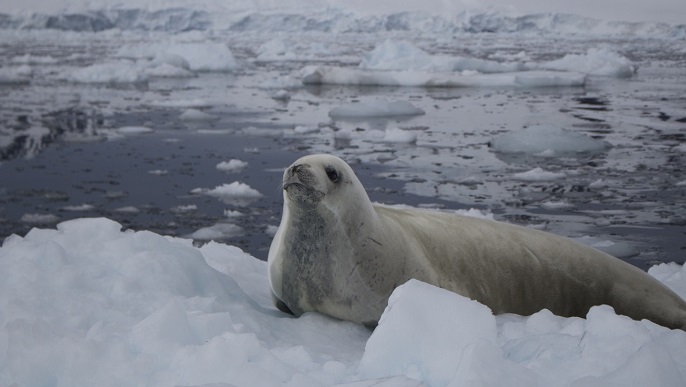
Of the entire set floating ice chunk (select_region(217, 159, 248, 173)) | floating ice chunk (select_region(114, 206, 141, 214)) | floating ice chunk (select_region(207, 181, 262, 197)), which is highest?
floating ice chunk (select_region(207, 181, 262, 197))

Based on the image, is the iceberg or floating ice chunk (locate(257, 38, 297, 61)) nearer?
the iceberg

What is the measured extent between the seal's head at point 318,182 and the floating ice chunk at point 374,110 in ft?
28.7

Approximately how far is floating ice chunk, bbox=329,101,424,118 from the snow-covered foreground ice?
9078 millimetres

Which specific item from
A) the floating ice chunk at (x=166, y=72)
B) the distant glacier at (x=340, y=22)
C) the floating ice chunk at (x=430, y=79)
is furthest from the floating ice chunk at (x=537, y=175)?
the distant glacier at (x=340, y=22)

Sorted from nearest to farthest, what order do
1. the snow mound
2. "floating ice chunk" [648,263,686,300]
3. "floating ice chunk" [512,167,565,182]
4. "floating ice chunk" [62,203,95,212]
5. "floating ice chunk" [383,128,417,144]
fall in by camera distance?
1. "floating ice chunk" [648,263,686,300]
2. "floating ice chunk" [62,203,95,212]
3. "floating ice chunk" [512,167,565,182]
4. "floating ice chunk" [383,128,417,144]
5. the snow mound

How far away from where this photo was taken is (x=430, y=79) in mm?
16281

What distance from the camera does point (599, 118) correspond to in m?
11.1

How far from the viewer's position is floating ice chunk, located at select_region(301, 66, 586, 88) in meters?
16.0

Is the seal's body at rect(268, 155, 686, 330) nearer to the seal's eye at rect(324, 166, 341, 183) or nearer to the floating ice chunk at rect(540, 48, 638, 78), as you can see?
the seal's eye at rect(324, 166, 341, 183)

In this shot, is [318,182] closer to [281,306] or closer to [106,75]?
[281,306]

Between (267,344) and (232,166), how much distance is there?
524 cm

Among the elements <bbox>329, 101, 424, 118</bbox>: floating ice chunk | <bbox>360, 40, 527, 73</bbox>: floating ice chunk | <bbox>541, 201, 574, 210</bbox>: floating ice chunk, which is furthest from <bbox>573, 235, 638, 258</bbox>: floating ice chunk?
<bbox>360, 40, 527, 73</bbox>: floating ice chunk

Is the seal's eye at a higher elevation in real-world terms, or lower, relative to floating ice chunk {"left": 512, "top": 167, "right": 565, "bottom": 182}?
higher

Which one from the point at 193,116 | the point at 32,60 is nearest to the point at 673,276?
the point at 193,116
